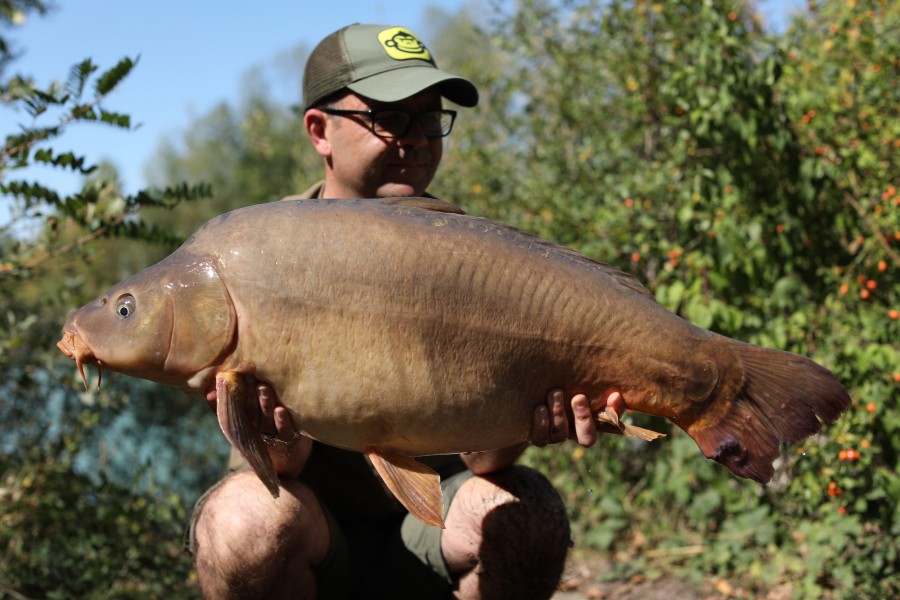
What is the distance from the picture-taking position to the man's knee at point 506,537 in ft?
7.87

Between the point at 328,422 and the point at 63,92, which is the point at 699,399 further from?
the point at 63,92

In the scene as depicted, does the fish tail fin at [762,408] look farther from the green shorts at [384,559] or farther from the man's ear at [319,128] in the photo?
the man's ear at [319,128]

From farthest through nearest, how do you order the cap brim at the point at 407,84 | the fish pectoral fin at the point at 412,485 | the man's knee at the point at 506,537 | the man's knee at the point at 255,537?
the cap brim at the point at 407,84 < the man's knee at the point at 506,537 < the man's knee at the point at 255,537 < the fish pectoral fin at the point at 412,485

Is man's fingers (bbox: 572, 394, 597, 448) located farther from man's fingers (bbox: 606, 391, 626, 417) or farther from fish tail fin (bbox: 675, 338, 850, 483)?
fish tail fin (bbox: 675, 338, 850, 483)

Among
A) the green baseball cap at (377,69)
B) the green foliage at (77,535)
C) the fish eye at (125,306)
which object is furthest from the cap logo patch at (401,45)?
the green foliage at (77,535)

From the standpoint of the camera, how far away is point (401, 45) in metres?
2.74

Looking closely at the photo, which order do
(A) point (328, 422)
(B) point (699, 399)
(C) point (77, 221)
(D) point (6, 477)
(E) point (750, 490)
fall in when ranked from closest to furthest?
(A) point (328, 422) → (B) point (699, 399) → (C) point (77, 221) → (D) point (6, 477) → (E) point (750, 490)

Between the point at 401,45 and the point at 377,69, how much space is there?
0.14 m

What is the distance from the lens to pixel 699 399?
6.55 feet

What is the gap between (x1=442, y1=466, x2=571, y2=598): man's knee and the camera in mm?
2398

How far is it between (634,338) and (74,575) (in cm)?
239

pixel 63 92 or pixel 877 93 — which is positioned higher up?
pixel 877 93

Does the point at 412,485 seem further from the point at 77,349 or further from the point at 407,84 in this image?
the point at 407,84

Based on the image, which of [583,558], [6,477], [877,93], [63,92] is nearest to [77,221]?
[63,92]
